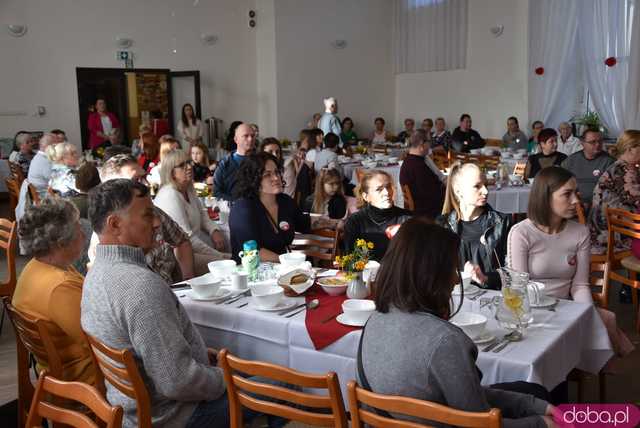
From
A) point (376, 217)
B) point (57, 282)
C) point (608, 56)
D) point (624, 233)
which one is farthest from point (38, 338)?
point (608, 56)

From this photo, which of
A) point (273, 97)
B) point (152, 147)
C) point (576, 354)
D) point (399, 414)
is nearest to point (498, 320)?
point (576, 354)

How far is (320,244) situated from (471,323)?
189 centimetres

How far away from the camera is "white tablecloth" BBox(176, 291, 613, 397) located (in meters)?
2.16

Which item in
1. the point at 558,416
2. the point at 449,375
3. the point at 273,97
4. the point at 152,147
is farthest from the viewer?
the point at 273,97

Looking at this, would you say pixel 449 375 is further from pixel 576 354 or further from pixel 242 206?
pixel 242 206

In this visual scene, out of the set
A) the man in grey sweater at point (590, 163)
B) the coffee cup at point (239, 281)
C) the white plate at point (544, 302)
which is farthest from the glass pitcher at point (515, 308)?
the man in grey sweater at point (590, 163)

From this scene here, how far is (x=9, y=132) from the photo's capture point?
1084 cm

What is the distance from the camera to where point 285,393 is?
73.7 inches

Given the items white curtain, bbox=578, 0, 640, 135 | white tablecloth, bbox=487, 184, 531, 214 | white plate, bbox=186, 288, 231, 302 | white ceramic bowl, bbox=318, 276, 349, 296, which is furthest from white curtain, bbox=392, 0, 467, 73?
white plate, bbox=186, 288, 231, 302

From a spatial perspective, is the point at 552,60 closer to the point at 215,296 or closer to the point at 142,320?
the point at 215,296

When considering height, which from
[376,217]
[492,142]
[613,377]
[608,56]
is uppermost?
[608,56]

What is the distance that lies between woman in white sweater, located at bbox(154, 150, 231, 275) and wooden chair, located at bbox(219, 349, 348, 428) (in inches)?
88.0

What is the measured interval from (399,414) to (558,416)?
1.76 feet

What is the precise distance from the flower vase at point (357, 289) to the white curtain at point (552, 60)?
980 centimetres
